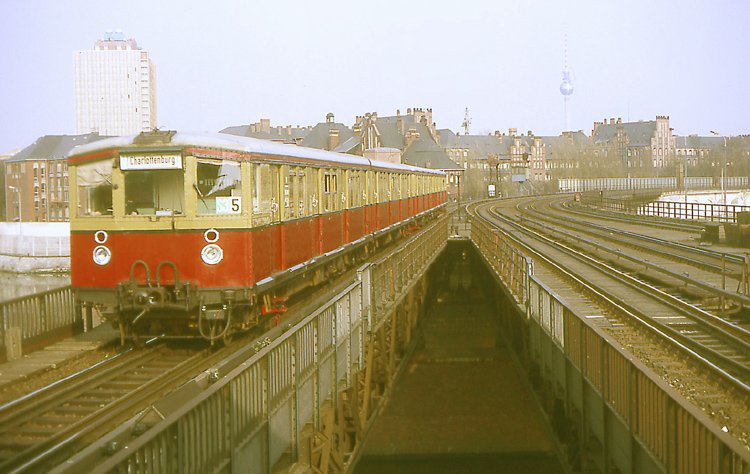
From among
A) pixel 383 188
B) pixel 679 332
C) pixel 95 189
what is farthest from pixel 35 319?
pixel 383 188

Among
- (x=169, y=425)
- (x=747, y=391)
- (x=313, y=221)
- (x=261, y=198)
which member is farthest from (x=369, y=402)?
(x=169, y=425)

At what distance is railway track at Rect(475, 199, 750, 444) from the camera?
395 inches

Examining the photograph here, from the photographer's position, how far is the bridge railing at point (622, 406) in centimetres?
578

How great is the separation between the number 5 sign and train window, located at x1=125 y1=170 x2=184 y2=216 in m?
0.55

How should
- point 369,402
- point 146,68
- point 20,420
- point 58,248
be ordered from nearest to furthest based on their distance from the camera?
point 20,420, point 369,402, point 58,248, point 146,68

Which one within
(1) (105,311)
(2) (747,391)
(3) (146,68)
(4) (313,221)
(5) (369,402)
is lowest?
(5) (369,402)

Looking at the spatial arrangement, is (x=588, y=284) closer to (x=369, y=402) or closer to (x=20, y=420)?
(x=369, y=402)

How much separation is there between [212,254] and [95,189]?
210 centimetres

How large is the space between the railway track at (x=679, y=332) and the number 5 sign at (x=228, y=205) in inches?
248

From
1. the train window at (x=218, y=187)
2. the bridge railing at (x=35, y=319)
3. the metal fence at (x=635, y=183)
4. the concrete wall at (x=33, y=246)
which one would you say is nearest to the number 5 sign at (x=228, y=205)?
the train window at (x=218, y=187)

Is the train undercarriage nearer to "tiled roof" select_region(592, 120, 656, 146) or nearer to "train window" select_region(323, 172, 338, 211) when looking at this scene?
"train window" select_region(323, 172, 338, 211)

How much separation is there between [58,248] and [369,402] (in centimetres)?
4861

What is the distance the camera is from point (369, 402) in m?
16.7

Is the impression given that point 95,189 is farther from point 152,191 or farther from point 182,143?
point 182,143
